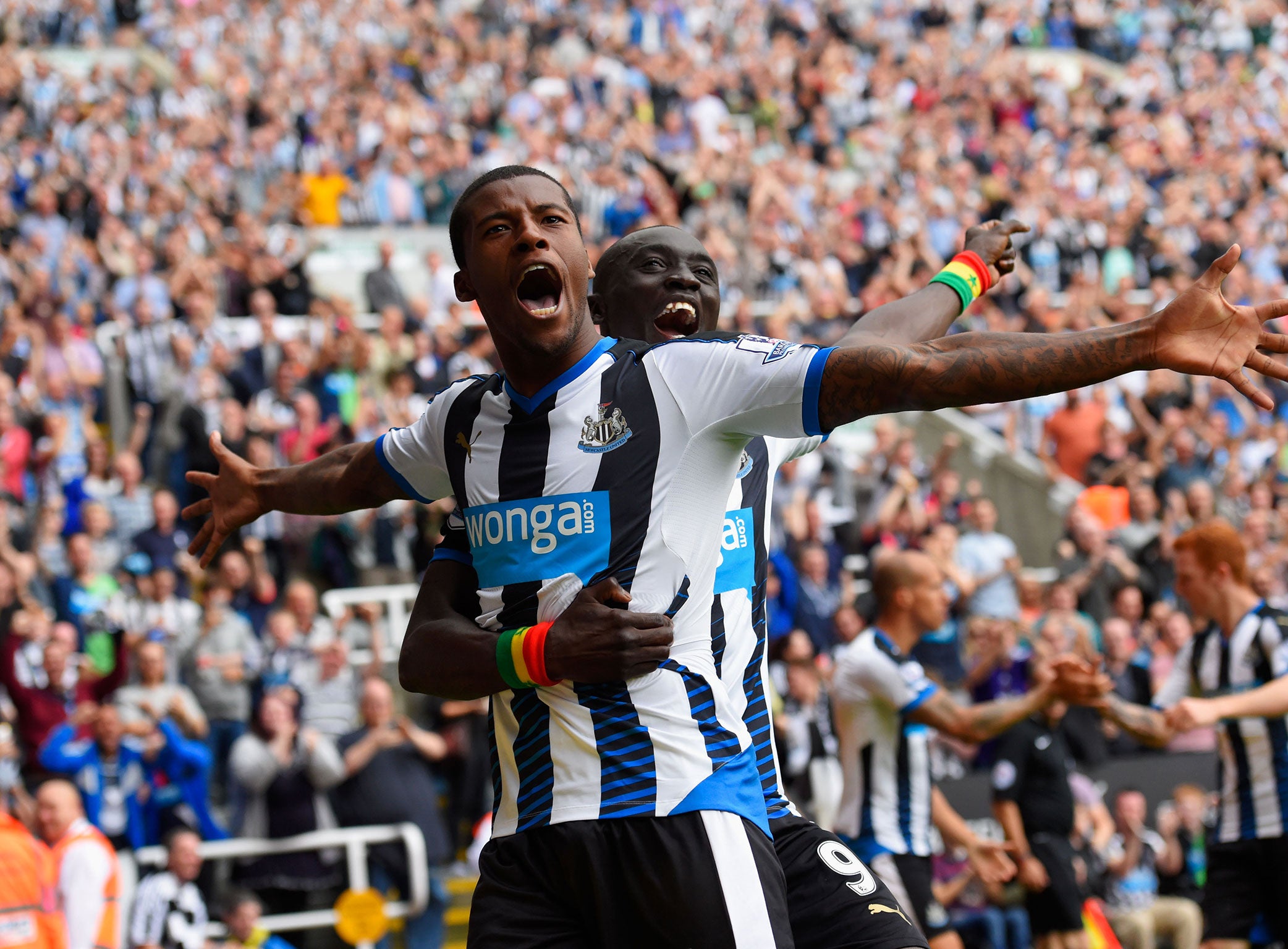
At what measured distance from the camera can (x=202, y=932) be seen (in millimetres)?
8422

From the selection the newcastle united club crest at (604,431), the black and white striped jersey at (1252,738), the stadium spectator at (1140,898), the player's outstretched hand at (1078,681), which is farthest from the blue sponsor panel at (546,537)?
the stadium spectator at (1140,898)

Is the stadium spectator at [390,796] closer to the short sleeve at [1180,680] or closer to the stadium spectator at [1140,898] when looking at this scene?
the stadium spectator at [1140,898]

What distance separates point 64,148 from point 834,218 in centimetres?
881

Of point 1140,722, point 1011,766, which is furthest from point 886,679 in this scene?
point 1011,766

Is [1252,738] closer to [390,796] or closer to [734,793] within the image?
[734,793]

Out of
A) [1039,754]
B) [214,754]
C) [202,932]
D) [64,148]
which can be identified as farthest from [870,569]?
[64,148]

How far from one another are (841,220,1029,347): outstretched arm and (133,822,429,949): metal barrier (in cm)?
630

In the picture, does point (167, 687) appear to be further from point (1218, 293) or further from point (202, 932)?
point (1218, 293)

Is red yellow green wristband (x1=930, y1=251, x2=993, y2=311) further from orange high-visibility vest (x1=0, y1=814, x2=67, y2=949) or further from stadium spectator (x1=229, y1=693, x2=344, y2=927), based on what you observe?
stadium spectator (x1=229, y1=693, x2=344, y2=927)

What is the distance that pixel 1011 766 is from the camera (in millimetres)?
8453

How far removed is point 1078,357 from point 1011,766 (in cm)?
601

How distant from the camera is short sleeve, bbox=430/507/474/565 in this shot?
375 centimetres

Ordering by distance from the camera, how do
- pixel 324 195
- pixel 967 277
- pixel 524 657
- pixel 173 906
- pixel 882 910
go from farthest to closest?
1. pixel 324 195
2. pixel 173 906
3. pixel 967 277
4. pixel 882 910
5. pixel 524 657

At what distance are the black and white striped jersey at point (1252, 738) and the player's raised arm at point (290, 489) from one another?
4142 mm
